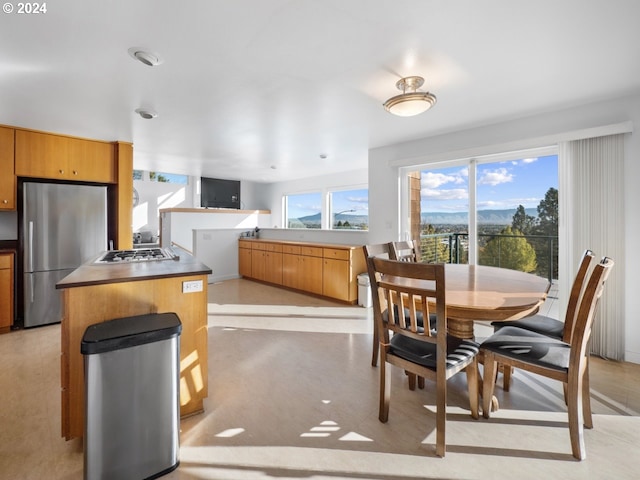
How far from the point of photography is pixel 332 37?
6.04ft

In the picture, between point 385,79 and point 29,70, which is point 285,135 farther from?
point 29,70

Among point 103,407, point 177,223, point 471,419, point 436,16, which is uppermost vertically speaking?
point 436,16

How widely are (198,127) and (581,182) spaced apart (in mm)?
3980

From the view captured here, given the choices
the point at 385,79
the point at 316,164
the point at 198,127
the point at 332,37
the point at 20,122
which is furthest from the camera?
the point at 316,164

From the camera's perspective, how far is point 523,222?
3455 millimetres

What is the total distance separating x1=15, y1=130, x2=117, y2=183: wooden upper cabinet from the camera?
3.53m

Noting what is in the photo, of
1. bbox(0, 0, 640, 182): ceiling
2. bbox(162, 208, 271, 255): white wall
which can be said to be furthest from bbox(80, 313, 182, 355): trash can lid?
bbox(162, 208, 271, 255): white wall

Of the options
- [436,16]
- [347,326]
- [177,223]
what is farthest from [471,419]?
[177,223]

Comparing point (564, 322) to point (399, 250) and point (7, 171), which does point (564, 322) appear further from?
point (7, 171)

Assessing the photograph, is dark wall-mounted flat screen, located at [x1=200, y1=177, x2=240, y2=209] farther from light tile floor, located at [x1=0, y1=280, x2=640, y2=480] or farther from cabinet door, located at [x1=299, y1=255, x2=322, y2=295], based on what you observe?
light tile floor, located at [x1=0, y1=280, x2=640, y2=480]

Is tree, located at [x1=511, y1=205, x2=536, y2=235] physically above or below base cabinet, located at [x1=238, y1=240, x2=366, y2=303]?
above

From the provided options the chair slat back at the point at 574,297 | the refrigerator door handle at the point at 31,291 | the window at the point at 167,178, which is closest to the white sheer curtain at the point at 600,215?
the chair slat back at the point at 574,297

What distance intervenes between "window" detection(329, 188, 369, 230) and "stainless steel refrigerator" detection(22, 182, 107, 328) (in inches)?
179

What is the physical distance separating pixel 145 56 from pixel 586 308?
2.97 metres
